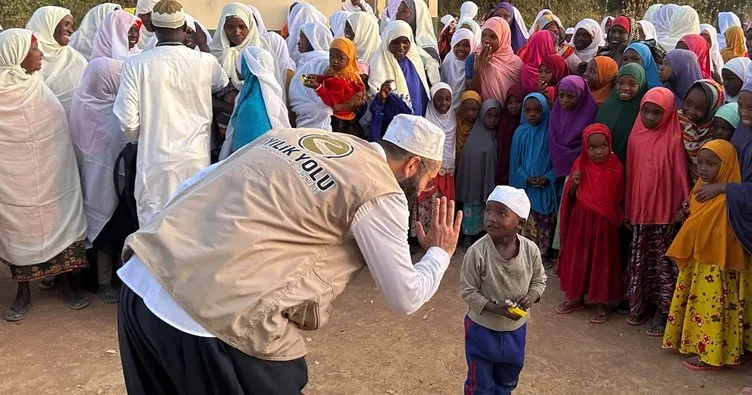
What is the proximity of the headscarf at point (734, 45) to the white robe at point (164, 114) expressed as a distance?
6.04m

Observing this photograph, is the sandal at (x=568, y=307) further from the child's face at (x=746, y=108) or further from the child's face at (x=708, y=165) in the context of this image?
the child's face at (x=746, y=108)

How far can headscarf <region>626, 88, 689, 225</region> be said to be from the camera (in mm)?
4070

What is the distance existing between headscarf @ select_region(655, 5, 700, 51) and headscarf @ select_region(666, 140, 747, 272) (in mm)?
3369

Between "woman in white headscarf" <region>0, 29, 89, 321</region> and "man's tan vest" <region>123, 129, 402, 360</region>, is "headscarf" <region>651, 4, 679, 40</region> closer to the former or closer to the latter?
"woman in white headscarf" <region>0, 29, 89, 321</region>

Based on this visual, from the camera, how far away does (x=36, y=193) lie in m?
4.39

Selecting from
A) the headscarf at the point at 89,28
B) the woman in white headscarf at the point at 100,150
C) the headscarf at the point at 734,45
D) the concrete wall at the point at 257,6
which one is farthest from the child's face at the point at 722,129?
the concrete wall at the point at 257,6

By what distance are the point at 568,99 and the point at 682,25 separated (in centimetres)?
280

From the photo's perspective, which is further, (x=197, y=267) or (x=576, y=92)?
(x=576, y=92)

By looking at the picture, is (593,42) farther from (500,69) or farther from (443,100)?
(443,100)

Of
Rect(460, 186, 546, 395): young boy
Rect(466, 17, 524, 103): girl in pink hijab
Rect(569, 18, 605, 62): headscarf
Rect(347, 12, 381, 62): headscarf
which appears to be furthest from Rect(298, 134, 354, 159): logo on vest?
Rect(569, 18, 605, 62): headscarf

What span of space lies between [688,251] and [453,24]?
536 centimetres

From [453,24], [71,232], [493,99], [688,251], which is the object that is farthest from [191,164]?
[453,24]

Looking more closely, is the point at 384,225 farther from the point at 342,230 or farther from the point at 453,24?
the point at 453,24

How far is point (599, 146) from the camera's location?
14.1ft
